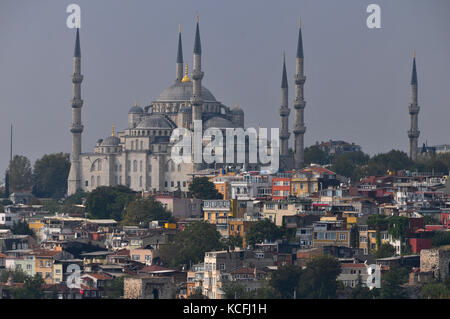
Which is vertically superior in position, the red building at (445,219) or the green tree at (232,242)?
the red building at (445,219)

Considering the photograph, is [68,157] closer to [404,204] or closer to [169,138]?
[169,138]

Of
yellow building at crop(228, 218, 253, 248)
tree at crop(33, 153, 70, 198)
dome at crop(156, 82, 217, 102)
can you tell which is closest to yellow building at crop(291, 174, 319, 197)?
yellow building at crop(228, 218, 253, 248)

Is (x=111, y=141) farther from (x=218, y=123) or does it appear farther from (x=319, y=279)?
(x=319, y=279)

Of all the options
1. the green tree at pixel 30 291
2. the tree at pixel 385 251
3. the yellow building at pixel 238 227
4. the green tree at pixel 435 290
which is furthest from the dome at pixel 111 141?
the green tree at pixel 435 290

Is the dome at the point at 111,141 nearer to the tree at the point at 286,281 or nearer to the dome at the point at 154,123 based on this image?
the dome at the point at 154,123

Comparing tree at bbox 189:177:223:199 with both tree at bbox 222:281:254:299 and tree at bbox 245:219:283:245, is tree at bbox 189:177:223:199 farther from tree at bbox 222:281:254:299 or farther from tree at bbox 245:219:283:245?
tree at bbox 222:281:254:299
